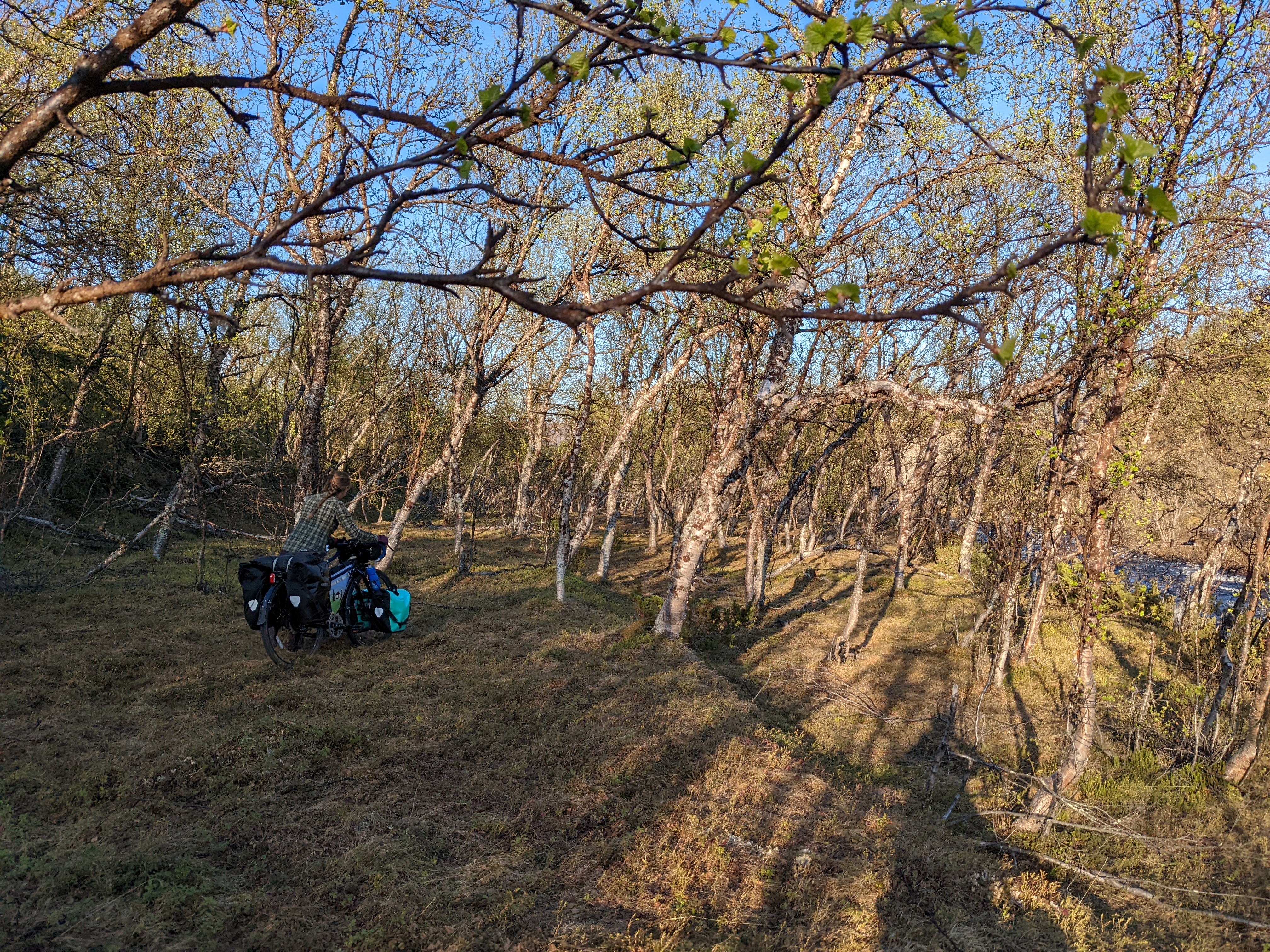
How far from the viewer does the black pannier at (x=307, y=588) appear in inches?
295

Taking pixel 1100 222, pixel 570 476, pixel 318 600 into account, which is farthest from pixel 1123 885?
pixel 570 476

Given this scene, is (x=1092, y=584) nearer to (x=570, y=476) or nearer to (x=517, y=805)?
(x=517, y=805)

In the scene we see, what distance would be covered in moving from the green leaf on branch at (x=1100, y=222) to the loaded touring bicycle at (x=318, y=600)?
7.49m

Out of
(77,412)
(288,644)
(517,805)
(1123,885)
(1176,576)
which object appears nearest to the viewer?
(517,805)

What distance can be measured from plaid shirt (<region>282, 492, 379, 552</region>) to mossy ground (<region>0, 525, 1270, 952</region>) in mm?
1321

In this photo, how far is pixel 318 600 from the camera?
25.5ft

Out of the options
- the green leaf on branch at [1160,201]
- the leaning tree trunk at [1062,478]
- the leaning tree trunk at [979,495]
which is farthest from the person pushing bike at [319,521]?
the leaning tree trunk at [979,495]

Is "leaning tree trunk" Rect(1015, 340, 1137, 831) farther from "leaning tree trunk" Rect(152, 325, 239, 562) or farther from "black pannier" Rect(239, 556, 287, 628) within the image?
"leaning tree trunk" Rect(152, 325, 239, 562)

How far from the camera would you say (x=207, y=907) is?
3.70m

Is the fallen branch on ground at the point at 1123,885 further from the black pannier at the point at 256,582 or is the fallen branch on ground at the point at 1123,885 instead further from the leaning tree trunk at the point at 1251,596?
the black pannier at the point at 256,582

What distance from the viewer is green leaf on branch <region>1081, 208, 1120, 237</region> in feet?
5.93

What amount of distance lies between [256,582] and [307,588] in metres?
0.50

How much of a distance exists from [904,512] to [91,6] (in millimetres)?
14915

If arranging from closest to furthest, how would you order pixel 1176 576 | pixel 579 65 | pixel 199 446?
pixel 579 65, pixel 199 446, pixel 1176 576
